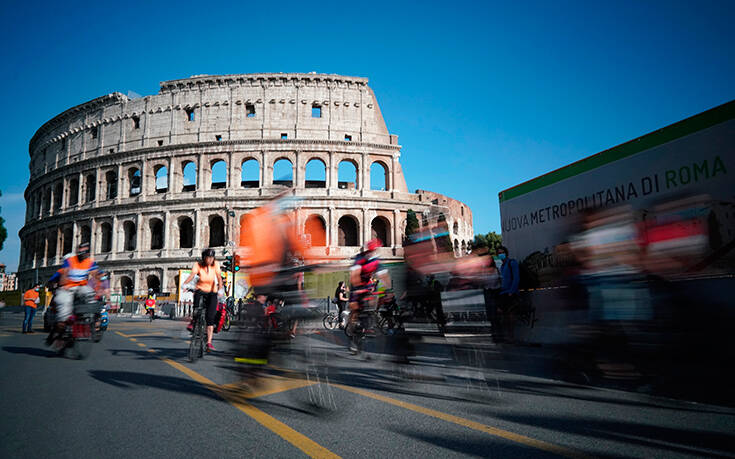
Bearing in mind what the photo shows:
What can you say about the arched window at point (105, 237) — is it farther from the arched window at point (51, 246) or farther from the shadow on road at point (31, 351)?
the shadow on road at point (31, 351)

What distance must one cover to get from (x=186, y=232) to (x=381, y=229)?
19.8 m

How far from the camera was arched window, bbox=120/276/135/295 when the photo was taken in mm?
38700

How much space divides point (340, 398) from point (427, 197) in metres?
38.7

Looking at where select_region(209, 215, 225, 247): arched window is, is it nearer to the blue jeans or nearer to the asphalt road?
the blue jeans

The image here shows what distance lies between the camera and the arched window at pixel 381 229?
129 ft

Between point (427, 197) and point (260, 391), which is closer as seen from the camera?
point (260, 391)

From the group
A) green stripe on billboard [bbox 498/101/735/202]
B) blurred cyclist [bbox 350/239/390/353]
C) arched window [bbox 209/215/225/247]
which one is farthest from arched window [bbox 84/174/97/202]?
blurred cyclist [bbox 350/239/390/353]

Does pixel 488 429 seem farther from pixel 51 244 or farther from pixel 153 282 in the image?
pixel 51 244

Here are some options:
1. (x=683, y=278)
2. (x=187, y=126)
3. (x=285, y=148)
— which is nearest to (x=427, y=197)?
(x=285, y=148)

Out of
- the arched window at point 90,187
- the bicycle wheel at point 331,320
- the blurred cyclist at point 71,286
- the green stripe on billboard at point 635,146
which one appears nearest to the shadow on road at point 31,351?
the blurred cyclist at point 71,286

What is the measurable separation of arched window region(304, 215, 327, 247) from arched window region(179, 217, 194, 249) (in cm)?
1162

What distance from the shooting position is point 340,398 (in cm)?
400

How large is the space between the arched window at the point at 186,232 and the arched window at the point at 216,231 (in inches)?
72.4

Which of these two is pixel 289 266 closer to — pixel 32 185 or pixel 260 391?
pixel 260 391
